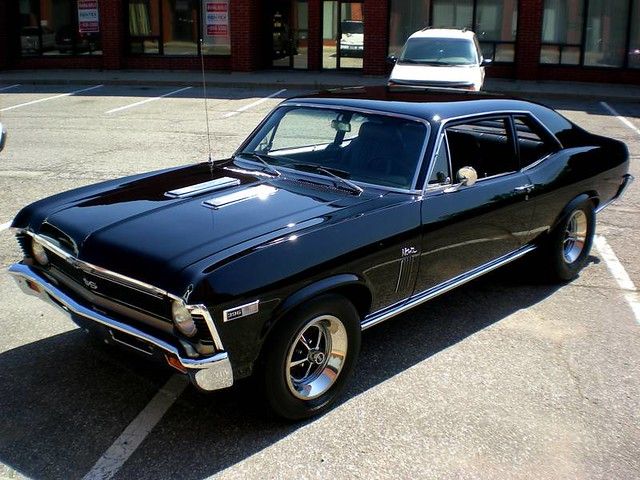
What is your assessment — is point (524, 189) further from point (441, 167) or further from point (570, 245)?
point (570, 245)

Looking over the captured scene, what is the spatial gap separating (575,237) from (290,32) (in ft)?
59.7

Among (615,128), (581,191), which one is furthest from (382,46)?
(581,191)

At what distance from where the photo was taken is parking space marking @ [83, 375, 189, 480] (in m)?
3.39

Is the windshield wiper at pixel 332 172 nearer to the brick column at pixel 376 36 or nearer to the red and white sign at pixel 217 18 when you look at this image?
the brick column at pixel 376 36

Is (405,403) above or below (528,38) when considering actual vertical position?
below

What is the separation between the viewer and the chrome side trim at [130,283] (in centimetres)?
328

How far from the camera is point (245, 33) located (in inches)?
852

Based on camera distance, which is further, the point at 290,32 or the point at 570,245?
the point at 290,32

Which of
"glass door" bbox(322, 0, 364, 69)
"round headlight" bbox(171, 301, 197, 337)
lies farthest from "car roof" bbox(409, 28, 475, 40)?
"round headlight" bbox(171, 301, 197, 337)

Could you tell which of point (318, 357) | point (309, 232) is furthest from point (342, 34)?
point (318, 357)

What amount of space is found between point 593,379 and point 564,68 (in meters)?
17.6

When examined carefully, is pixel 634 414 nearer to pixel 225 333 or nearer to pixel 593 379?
pixel 593 379

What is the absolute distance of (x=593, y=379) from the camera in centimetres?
434

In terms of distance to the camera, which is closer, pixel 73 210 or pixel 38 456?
pixel 38 456
